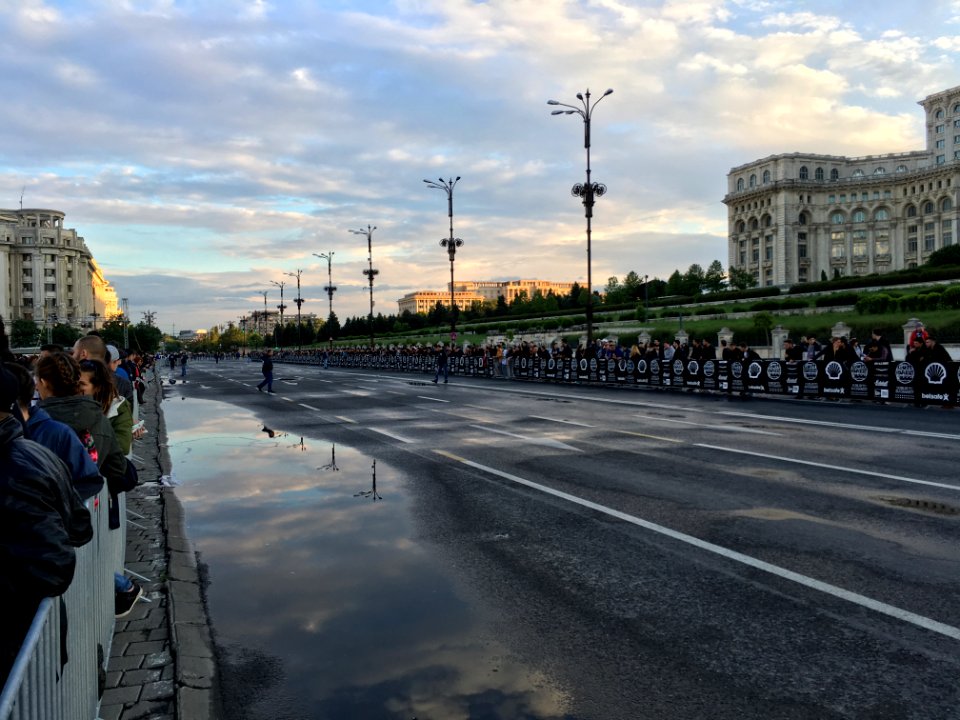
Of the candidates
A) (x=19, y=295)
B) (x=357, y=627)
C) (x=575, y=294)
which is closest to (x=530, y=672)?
(x=357, y=627)

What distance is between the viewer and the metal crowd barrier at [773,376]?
61.5 ft

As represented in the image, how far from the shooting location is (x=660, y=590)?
17.3ft

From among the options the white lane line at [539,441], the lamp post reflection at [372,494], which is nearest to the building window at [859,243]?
the white lane line at [539,441]

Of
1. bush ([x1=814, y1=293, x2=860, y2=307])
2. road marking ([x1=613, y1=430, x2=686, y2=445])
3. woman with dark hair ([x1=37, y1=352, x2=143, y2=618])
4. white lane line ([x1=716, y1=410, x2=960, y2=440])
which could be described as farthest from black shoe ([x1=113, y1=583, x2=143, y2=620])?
bush ([x1=814, y1=293, x2=860, y2=307])

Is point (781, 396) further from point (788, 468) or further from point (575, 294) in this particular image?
point (575, 294)

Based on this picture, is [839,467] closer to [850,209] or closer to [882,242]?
[882,242]

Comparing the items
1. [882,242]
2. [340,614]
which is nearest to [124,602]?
[340,614]

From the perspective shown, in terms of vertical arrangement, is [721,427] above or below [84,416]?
below

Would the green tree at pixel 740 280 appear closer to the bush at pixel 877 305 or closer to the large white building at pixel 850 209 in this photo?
the large white building at pixel 850 209

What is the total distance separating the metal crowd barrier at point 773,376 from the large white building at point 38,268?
416 ft

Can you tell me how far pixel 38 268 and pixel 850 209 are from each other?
16037cm

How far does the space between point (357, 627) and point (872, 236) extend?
547 ft

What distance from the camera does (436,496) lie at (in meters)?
8.64

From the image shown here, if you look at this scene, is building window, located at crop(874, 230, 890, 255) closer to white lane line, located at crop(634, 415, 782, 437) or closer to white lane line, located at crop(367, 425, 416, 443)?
white lane line, located at crop(634, 415, 782, 437)
